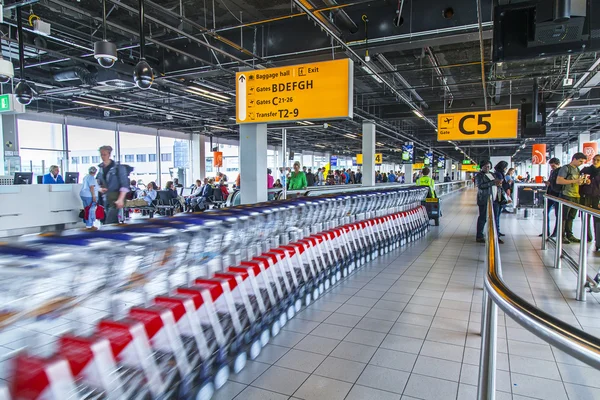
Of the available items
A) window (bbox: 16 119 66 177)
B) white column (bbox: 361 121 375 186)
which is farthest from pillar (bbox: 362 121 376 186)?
window (bbox: 16 119 66 177)

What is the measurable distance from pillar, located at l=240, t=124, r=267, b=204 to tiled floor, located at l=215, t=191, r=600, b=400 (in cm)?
444

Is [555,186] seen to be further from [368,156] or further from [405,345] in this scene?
[368,156]

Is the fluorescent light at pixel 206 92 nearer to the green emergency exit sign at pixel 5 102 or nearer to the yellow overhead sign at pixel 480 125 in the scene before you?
the green emergency exit sign at pixel 5 102

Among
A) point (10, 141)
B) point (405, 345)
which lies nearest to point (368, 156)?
point (10, 141)

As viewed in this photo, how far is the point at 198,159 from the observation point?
83.4 ft

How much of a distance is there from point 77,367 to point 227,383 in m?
1.21

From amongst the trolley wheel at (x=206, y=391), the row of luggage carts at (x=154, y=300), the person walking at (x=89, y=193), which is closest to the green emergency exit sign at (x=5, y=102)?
the person walking at (x=89, y=193)

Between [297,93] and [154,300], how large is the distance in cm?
542

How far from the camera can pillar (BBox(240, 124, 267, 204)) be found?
942 cm

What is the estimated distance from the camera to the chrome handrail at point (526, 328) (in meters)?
1.03

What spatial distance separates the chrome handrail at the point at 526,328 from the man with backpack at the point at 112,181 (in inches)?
204

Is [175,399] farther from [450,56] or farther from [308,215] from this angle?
[450,56]

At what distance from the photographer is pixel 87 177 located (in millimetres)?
9109

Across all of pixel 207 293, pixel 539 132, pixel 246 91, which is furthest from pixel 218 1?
pixel 539 132
